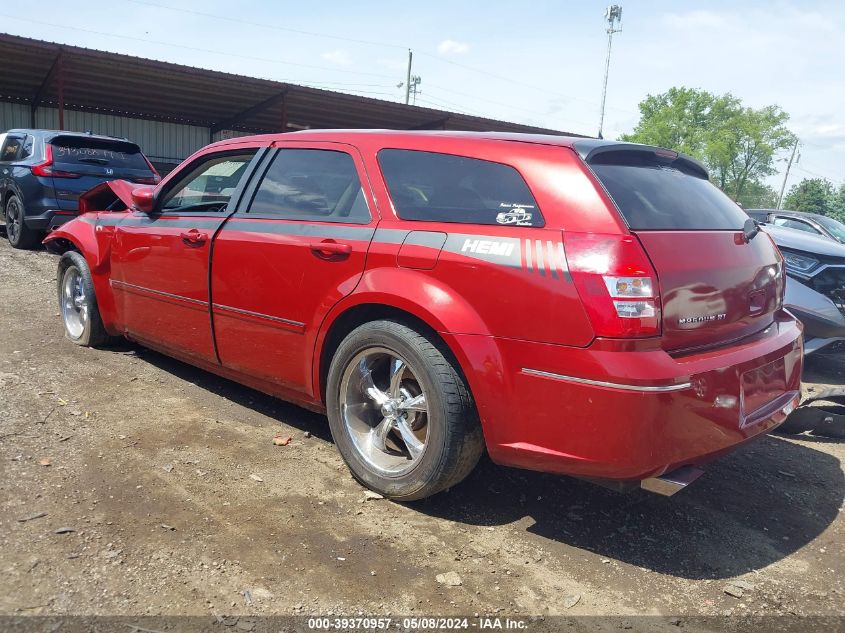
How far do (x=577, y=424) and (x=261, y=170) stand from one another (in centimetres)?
231

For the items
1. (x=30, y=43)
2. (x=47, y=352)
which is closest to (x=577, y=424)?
(x=47, y=352)

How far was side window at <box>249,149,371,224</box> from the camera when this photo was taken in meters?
3.31

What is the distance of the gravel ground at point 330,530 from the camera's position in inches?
93.6

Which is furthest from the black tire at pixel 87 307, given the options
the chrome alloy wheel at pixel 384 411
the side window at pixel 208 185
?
the chrome alloy wheel at pixel 384 411

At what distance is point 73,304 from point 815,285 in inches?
246

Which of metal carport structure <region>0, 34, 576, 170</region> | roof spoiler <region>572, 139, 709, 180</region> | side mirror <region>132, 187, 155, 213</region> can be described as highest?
metal carport structure <region>0, 34, 576, 170</region>

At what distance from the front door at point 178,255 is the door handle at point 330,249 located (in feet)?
2.81

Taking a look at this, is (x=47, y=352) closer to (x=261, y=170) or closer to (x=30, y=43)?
(x=261, y=170)

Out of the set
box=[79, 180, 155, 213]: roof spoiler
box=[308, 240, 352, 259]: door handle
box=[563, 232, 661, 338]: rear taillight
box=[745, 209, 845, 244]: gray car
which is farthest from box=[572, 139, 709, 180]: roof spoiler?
box=[745, 209, 845, 244]: gray car

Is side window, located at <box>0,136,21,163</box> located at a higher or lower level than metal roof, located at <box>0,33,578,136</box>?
lower

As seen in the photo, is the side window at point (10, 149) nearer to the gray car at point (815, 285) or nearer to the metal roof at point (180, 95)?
the metal roof at point (180, 95)

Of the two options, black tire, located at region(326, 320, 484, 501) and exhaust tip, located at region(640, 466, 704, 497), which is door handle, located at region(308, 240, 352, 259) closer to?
black tire, located at region(326, 320, 484, 501)

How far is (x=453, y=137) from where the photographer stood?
10.2ft

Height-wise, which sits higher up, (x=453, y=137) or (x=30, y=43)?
(x=30, y=43)
